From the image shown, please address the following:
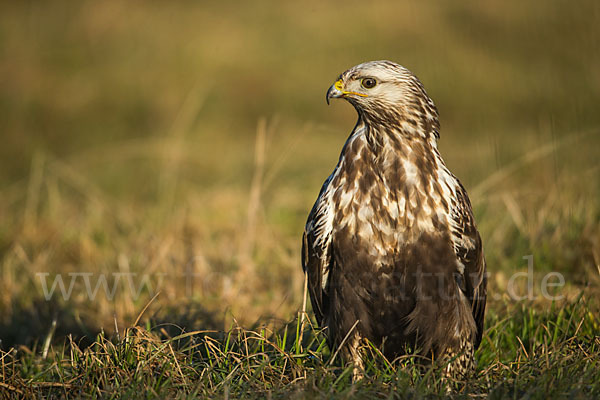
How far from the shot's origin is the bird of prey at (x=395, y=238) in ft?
11.3

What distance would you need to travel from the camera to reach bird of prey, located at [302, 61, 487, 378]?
3.43 m

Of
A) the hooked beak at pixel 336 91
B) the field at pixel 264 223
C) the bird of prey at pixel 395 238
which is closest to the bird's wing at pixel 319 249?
the bird of prey at pixel 395 238

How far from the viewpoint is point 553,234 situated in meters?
4.93

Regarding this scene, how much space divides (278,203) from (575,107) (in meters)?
3.76

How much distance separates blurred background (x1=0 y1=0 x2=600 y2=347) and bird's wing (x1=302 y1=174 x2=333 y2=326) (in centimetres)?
53

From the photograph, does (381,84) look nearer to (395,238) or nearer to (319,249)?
(395,238)

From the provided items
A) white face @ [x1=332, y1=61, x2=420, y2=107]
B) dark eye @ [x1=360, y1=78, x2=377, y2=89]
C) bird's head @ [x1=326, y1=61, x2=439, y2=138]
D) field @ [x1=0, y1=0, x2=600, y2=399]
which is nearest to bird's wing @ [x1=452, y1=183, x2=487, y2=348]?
field @ [x1=0, y1=0, x2=600, y2=399]

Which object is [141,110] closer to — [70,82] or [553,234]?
[70,82]

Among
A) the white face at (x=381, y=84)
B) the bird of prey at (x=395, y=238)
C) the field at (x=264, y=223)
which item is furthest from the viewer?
the white face at (x=381, y=84)

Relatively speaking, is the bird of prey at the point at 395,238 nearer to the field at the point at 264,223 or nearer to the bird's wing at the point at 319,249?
the bird's wing at the point at 319,249

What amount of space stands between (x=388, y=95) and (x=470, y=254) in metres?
1.02

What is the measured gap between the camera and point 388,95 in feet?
11.6

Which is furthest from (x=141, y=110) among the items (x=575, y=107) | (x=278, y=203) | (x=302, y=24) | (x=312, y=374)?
(x=312, y=374)

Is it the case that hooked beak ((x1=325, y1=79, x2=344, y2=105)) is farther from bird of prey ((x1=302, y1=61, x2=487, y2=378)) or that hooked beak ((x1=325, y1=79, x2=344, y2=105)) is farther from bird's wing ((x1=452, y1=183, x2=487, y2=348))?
bird's wing ((x1=452, y1=183, x2=487, y2=348))
